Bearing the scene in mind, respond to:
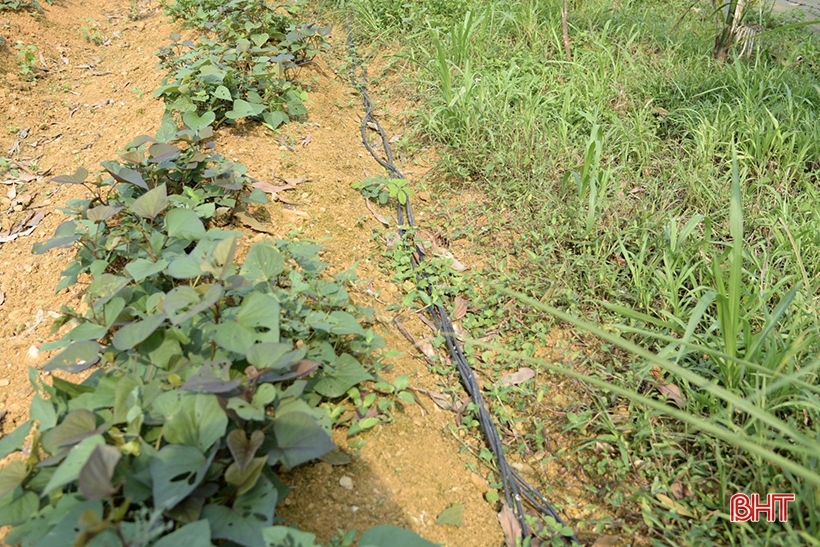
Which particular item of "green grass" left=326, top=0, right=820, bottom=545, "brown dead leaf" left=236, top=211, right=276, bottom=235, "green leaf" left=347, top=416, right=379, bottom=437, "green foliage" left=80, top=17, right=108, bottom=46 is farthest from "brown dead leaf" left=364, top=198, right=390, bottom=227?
"green foliage" left=80, top=17, right=108, bottom=46

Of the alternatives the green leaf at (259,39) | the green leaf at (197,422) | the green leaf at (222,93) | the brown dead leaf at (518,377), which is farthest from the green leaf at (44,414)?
the green leaf at (259,39)

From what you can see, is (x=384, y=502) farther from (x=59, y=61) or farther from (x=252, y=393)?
(x=59, y=61)

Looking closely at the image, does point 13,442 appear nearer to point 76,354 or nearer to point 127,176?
point 76,354

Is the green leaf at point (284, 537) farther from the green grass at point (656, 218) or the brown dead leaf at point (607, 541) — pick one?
the brown dead leaf at point (607, 541)

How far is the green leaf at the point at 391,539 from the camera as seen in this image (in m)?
1.28

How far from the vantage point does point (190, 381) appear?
1.37m

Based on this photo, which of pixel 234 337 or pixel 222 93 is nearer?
pixel 234 337

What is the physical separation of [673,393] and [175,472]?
1560 millimetres

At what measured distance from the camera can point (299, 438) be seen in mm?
1380

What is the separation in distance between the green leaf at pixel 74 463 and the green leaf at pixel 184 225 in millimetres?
756

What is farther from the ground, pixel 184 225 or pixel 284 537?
pixel 184 225

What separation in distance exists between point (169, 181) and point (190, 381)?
1.32 m

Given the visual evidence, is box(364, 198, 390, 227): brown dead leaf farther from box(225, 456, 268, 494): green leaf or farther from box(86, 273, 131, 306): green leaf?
box(225, 456, 268, 494): green leaf

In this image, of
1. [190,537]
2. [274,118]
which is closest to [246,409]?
[190,537]
